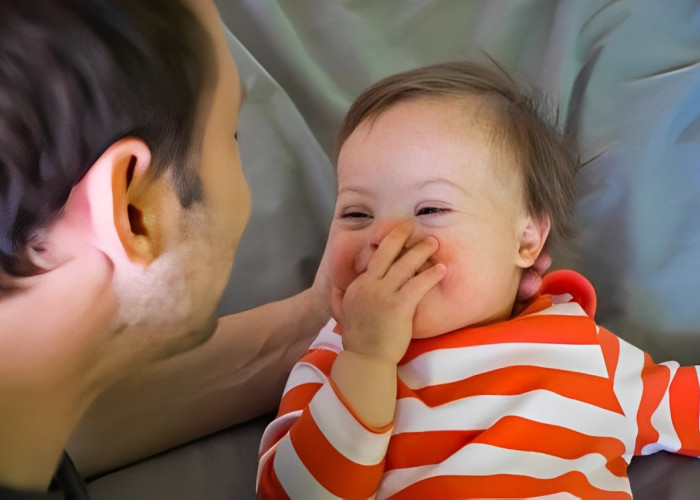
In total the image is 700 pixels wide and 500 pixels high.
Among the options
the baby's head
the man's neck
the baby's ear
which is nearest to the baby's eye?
the baby's head

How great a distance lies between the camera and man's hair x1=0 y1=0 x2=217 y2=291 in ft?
1.18

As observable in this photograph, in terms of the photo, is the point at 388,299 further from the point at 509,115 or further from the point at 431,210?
the point at 509,115

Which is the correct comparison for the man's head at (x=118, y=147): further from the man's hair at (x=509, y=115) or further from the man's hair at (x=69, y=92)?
the man's hair at (x=509, y=115)

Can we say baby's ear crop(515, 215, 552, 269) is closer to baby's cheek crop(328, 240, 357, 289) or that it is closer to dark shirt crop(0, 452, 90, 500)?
baby's cheek crop(328, 240, 357, 289)

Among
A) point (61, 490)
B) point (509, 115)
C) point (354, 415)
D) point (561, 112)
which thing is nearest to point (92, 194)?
point (61, 490)

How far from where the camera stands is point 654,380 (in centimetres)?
69

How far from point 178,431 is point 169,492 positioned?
0.19 feet

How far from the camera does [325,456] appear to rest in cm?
60

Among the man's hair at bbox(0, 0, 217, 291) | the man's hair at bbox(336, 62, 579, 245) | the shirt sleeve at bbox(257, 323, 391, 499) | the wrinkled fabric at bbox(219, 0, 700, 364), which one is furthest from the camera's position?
the wrinkled fabric at bbox(219, 0, 700, 364)

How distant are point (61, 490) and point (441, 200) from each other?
15.0 inches

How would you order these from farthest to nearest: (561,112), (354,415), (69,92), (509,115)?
1. (561,112)
2. (509,115)
3. (354,415)
4. (69,92)

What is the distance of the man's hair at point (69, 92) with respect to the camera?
36 centimetres

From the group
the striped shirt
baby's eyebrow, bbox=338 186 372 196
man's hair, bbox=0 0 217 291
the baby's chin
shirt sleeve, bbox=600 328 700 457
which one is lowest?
shirt sleeve, bbox=600 328 700 457

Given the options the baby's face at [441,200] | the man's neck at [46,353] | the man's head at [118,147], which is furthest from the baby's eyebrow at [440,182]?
the man's neck at [46,353]
